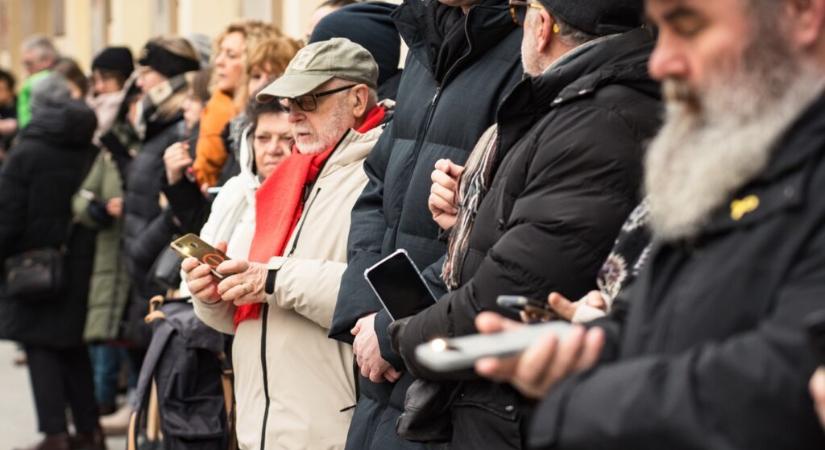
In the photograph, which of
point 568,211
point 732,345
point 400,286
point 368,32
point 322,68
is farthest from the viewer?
point 368,32

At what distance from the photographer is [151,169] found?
8.36 m

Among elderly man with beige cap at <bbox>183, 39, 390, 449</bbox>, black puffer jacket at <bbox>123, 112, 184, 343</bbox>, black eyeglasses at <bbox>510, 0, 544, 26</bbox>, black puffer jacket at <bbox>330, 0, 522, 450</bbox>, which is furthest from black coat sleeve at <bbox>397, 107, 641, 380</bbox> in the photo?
black puffer jacket at <bbox>123, 112, 184, 343</bbox>

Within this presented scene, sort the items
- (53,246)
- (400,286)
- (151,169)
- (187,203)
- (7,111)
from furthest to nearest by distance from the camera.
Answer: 1. (7,111)
2. (53,246)
3. (151,169)
4. (187,203)
5. (400,286)

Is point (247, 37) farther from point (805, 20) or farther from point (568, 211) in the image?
point (805, 20)

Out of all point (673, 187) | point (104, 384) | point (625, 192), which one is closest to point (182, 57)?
point (104, 384)

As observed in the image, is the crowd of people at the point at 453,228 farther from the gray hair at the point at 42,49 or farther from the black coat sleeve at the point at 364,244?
the gray hair at the point at 42,49

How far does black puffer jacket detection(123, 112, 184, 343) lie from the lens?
25.8 ft

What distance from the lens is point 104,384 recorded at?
1018 centimetres

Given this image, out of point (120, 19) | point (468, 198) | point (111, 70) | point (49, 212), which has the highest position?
point (468, 198)

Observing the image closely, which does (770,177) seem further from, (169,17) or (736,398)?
(169,17)

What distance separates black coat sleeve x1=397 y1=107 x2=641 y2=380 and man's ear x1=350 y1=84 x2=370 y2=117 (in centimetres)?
194

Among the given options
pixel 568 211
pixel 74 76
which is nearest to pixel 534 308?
pixel 568 211

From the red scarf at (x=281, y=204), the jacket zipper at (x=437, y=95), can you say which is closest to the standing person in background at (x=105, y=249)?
the red scarf at (x=281, y=204)

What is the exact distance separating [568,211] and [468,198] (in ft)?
1.86
